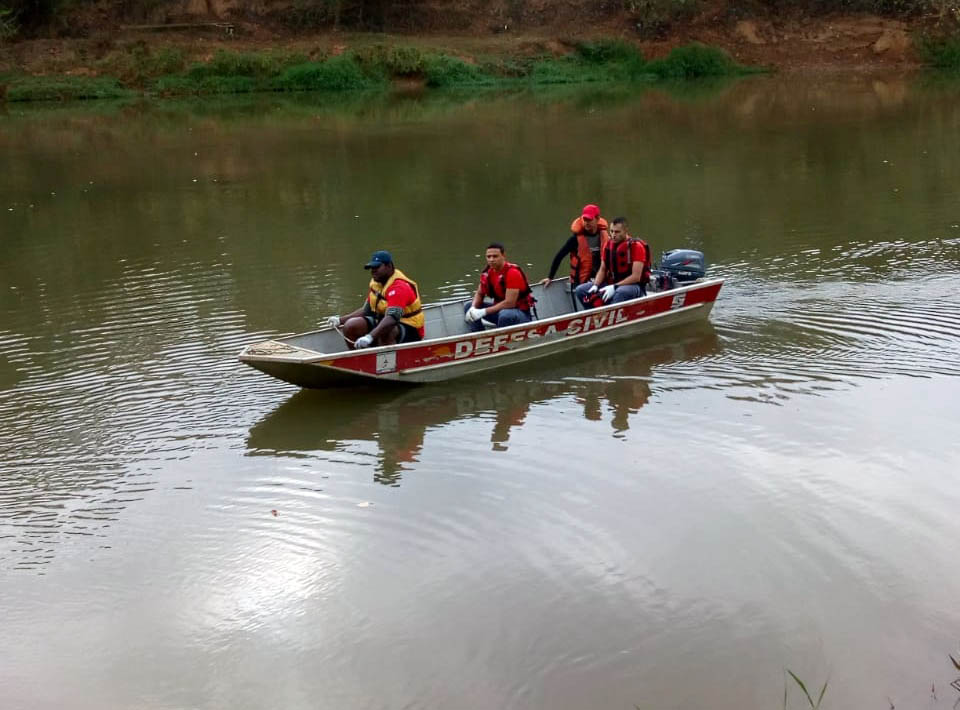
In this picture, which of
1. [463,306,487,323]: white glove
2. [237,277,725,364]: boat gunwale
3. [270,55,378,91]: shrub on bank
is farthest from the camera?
[270,55,378,91]: shrub on bank

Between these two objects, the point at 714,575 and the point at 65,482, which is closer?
the point at 714,575

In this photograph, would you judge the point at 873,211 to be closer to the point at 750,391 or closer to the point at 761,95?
the point at 750,391

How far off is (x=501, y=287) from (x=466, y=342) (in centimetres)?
108

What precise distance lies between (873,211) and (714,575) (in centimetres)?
1281

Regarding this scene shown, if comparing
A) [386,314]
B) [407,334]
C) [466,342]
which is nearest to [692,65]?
[466,342]

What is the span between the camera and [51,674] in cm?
717

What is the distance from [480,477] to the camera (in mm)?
9867

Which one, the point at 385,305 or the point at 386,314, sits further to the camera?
the point at 385,305

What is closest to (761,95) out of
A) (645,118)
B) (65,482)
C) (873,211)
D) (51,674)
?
(645,118)

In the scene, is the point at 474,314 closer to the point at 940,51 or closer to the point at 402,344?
the point at 402,344

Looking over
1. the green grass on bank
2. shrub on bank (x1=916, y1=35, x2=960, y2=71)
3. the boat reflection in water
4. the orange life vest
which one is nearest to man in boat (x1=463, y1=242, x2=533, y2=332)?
the boat reflection in water

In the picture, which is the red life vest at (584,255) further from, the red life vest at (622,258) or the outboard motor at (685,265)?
the outboard motor at (685,265)

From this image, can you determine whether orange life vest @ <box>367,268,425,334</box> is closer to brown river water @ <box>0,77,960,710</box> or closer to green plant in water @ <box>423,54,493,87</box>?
brown river water @ <box>0,77,960,710</box>

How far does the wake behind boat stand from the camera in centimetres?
1130
